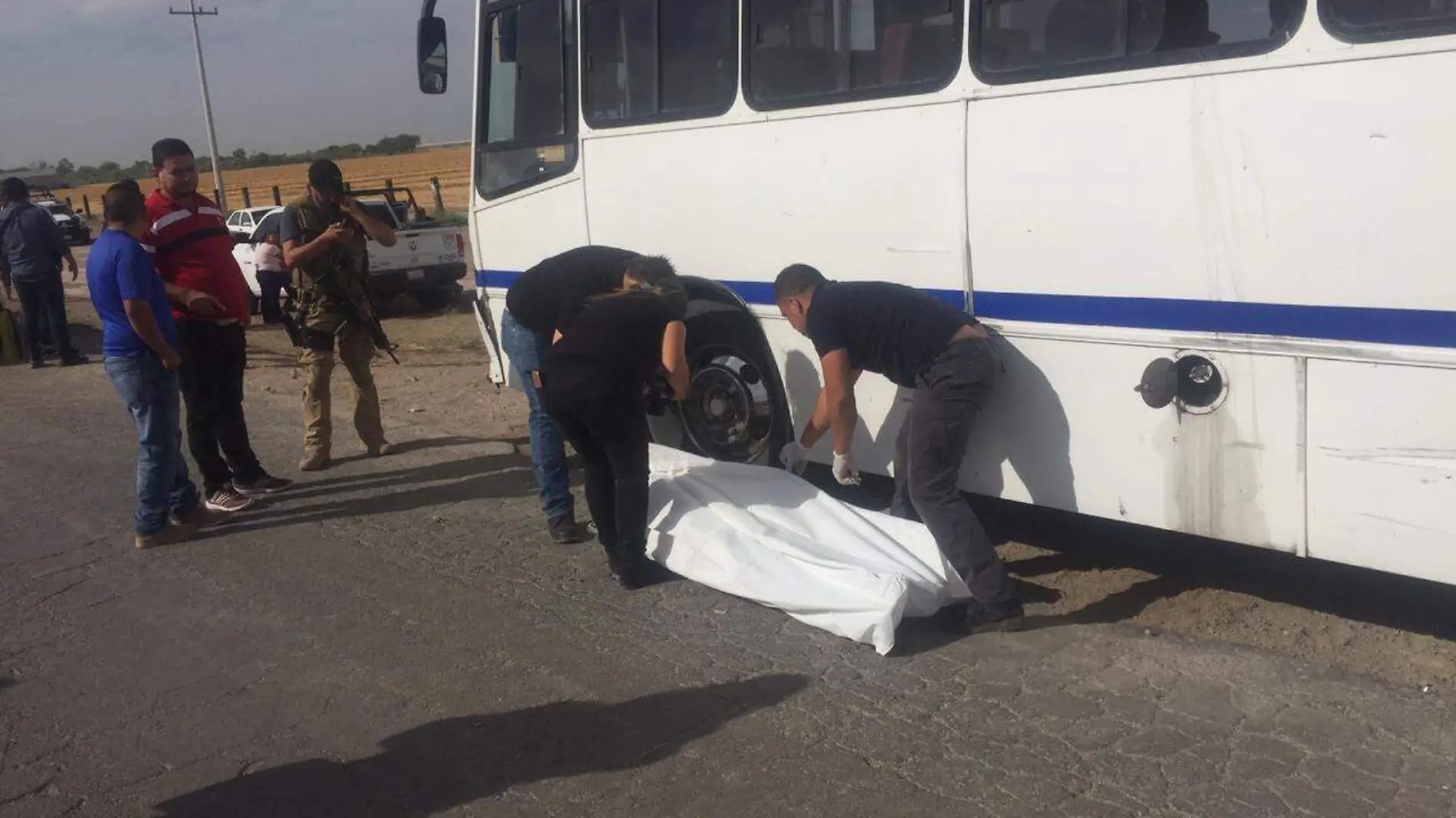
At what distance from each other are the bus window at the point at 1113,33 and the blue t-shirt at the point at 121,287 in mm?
4015

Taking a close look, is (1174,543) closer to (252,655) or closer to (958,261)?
(958,261)

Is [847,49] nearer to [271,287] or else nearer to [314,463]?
[314,463]

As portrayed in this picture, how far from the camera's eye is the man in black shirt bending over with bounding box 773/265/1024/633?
193 inches

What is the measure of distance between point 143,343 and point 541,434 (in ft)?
6.61

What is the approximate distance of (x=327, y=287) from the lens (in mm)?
7766

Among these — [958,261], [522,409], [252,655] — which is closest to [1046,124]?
[958,261]

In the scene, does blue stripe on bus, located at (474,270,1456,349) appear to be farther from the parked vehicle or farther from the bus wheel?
the parked vehicle

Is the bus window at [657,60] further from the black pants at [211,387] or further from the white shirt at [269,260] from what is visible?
the white shirt at [269,260]

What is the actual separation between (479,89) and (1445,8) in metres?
5.43

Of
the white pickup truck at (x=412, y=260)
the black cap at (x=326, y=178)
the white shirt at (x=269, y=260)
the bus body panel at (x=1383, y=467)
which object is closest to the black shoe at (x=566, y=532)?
the black cap at (x=326, y=178)

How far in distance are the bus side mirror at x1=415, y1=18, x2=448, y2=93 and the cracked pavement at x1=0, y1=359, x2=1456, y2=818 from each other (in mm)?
3091

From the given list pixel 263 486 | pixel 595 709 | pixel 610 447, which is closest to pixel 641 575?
pixel 610 447

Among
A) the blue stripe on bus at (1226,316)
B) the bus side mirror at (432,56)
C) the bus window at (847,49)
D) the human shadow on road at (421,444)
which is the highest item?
the bus side mirror at (432,56)

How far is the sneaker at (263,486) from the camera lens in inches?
300
